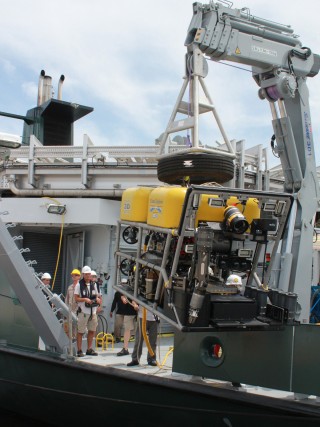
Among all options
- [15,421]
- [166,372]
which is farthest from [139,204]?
[15,421]

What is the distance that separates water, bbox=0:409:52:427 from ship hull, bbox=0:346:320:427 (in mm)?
181

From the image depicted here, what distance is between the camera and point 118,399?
5.07 metres

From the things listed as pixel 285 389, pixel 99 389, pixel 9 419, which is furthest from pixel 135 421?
pixel 9 419

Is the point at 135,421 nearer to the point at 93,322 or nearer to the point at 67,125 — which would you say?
the point at 93,322

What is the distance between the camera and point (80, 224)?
986cm

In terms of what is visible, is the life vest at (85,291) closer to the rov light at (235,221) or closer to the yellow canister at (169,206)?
the yellow canister at (169,206)

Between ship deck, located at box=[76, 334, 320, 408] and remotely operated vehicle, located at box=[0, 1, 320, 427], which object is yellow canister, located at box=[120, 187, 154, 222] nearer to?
remotely operated vehicle, located at box=[0, 1, 320, 427]

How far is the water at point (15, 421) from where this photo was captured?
19.9 feet

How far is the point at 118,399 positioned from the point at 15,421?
6.28 feet

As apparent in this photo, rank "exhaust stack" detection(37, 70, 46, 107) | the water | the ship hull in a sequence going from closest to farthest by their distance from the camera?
the ship hull
the water
"exhaust stack" detection(37, 70, 46, 107)

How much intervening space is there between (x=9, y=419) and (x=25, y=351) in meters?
Result: 1.08

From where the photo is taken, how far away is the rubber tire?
16.7 feet

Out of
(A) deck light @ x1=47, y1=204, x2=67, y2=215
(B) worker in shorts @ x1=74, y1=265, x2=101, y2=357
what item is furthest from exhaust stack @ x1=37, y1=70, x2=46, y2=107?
(B) worker in shorts @ x1=74, y1=265, x2=101, y2=357

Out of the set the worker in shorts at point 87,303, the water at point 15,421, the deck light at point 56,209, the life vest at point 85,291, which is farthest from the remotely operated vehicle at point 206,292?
the deck light at point 56,209
